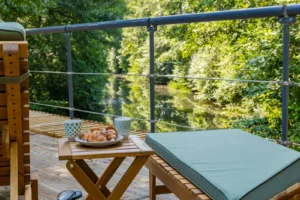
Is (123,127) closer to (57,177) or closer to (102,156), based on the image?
(102,156)

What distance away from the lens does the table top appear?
1.46m

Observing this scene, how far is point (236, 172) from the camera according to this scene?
4.38 ft

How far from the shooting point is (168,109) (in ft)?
40.7

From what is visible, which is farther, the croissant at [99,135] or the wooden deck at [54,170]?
the wooden deck at [54,170]

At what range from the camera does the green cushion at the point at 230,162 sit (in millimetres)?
1199

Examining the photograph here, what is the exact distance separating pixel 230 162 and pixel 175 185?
0.78 ft

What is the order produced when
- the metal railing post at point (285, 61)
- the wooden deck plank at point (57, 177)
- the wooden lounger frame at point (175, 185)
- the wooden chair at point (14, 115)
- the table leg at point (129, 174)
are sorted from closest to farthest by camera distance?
the wooden lounger frame at point (175, 185), the wooden chair at point (14, 115), the table leg at point (129, 174), the metal railing post at point (285, 61), the wooden deck plank at point (57, 177)

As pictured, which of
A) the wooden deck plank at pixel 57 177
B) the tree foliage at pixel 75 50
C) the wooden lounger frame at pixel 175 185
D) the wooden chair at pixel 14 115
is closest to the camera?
the wooden lounger frame at pixel 175 185

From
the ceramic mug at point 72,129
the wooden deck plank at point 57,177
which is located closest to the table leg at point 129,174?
the ceramic mug at point 72,129

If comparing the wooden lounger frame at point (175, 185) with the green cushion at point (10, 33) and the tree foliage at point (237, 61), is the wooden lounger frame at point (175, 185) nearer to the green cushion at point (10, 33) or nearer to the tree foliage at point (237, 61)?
the green cushion at point (10, 33)

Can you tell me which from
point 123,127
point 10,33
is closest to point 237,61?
point 123,127

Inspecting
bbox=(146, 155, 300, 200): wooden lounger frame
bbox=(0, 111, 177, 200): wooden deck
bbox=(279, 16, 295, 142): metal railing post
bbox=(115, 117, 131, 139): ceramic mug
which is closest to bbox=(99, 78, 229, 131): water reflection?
bbox=(0, 111, 177, 200): wooden deck

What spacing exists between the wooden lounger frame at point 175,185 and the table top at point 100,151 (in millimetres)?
130

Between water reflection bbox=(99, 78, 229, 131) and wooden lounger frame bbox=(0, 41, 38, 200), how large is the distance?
769 cm
